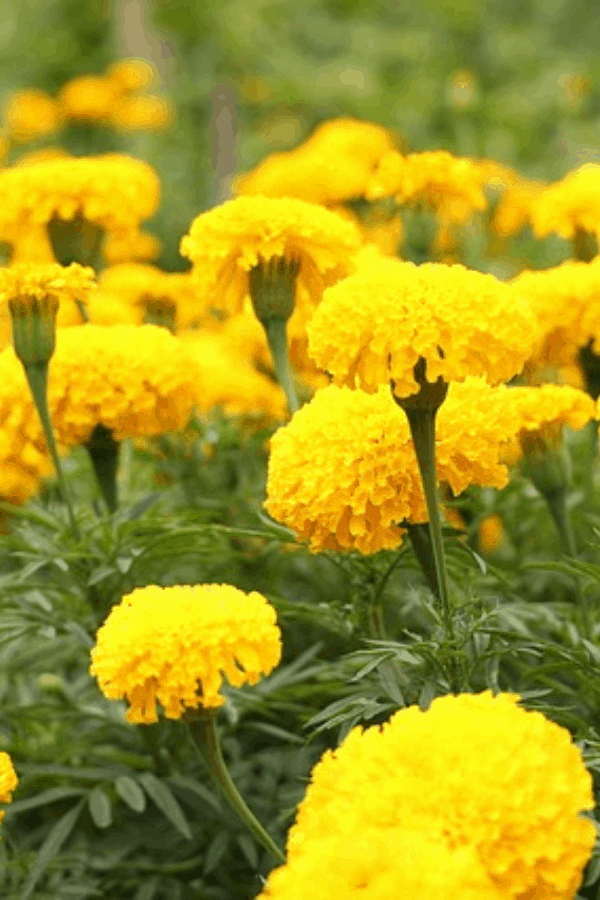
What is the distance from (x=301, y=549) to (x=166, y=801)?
0.35 meters

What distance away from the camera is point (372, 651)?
1.46 metres

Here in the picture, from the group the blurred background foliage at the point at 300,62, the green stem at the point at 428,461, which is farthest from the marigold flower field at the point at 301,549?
the blurred background foliage at the point at 300,62

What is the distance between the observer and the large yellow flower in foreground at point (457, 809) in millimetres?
1022

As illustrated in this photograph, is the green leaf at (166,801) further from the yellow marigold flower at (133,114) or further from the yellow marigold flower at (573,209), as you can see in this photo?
the yellow marigold flower at (133,114)

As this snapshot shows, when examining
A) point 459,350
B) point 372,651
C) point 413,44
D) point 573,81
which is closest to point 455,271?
point 459,350

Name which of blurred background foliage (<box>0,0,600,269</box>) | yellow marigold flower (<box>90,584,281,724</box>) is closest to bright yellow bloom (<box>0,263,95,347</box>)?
yellow marigold flower (<box>90,584,281,724</box>)

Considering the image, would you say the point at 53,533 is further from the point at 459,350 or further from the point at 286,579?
the point at 459,350

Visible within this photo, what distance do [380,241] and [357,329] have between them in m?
1.64

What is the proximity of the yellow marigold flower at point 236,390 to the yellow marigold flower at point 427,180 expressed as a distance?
0.33m

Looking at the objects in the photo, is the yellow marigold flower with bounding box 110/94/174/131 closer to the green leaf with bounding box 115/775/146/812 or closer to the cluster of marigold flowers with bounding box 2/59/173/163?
the cluster of marigold flowers with bounding box 2/59/173/163

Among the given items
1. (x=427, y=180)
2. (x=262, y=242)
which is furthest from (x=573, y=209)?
(x=262, y=242)

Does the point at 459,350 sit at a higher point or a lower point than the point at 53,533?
higher

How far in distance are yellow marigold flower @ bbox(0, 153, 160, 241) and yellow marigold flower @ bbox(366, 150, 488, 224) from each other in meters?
0.34

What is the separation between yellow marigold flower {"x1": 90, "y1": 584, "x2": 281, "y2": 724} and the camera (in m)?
1.34
